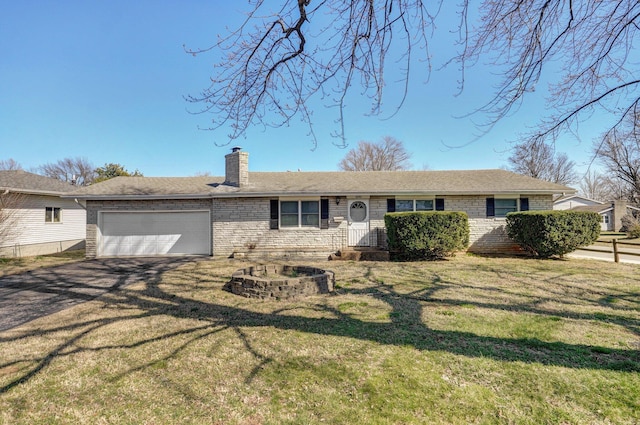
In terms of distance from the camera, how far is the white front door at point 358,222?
1238 centimetres

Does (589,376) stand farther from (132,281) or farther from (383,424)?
(132,281)

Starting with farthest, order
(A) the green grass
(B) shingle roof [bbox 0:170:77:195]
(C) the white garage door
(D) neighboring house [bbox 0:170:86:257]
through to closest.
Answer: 1. (B) shingle roof [bbox 0:170:77:195]
2. (D) neighboring house [bbox 0:170:86:257]
3. (C) the white garage door
4. (A) the green grass

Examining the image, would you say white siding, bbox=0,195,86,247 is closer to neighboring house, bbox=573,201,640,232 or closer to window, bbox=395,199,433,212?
window, bbox=395,199,433,212

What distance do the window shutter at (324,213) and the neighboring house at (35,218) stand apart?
36.7 ft

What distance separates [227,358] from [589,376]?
12.9 feet

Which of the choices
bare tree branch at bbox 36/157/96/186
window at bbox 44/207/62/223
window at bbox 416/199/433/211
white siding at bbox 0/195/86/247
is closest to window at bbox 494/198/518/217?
window at bbox 416/199/433/211

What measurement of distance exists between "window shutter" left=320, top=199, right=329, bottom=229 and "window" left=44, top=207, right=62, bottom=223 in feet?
47.3

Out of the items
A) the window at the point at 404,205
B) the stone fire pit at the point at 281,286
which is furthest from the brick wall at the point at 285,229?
the stone fire pit at the point at 281,286

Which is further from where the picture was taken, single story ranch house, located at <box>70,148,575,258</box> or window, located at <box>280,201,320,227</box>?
window, located at <box>280,201,320,227</box>

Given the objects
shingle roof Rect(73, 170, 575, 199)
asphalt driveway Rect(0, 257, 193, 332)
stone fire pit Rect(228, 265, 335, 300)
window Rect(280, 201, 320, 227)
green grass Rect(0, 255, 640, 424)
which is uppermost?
shingle roof Rect(73, 170, 575, 199)

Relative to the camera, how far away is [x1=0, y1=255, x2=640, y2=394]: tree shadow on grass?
11.1 feet

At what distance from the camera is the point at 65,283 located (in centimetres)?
768

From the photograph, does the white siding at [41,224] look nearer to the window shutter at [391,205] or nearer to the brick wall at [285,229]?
the brick wall at [285,229]

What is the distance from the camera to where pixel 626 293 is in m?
6.21
